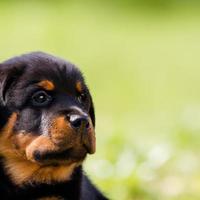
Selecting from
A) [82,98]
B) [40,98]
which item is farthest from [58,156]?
[82,98]

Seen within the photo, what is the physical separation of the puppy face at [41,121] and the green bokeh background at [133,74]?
103 inches

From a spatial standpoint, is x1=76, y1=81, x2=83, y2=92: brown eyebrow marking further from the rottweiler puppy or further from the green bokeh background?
the green bokeh background

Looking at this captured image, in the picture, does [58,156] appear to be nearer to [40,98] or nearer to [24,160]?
[24,160]

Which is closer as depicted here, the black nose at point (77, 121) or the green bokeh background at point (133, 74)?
the black nose at point (77, 121)

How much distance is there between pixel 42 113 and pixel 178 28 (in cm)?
1433

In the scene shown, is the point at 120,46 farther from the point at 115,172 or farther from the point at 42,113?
the point at 42,113

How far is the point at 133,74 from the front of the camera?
17.9 metres

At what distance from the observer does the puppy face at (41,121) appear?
26.3 ft

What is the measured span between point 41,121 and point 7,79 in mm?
405

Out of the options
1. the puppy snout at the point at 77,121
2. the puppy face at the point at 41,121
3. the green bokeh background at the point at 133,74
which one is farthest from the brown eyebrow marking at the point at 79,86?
Result: the green bokeh background at the point at 133,74

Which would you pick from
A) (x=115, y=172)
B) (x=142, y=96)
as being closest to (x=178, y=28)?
(x=142, y=96)

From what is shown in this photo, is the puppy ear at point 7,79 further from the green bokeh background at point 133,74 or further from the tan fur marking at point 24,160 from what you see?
the green bokeh background at point 133,74

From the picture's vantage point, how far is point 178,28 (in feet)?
73.2

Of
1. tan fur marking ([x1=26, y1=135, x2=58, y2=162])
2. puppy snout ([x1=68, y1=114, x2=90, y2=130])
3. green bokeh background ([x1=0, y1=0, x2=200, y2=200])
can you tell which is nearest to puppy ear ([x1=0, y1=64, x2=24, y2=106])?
tan fur marking ([x1=26, y1=135, x2=58, y2=162])
